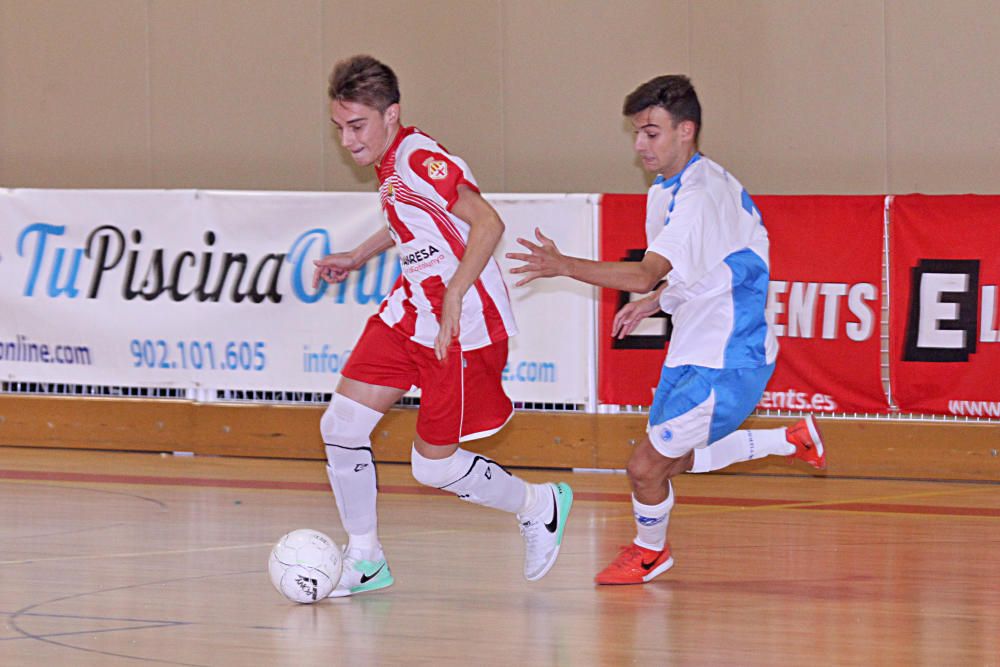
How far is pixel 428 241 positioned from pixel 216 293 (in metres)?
4.76

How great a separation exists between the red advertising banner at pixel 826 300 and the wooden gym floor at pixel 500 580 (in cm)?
55

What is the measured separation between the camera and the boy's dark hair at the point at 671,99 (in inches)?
237

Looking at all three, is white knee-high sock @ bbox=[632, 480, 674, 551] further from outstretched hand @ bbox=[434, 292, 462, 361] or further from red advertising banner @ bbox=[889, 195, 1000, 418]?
red advertising banner @ bbox=[889, 195, 1000, 418]

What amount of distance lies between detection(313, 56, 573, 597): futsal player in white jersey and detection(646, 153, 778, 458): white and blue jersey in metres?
0.67

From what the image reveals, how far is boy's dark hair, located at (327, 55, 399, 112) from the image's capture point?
572 cm

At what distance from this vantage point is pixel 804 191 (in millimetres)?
11352

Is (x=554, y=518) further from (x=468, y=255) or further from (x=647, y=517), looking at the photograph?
(x=468, y=255)

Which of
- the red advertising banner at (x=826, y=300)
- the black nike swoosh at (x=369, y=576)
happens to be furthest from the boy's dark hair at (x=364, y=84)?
the red advertising banner at (x=826, y=300)

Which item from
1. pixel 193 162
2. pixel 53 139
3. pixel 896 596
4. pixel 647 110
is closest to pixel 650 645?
pixel 896 596

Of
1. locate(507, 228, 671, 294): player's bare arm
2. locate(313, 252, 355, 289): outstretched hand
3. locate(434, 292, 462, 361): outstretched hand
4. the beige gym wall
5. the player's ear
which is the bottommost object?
locate(434, 292, 462, 361): outstretched hand

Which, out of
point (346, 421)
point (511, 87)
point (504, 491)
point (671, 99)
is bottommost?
point (504, 491)

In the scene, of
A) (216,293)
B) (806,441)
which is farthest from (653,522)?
(216,293)

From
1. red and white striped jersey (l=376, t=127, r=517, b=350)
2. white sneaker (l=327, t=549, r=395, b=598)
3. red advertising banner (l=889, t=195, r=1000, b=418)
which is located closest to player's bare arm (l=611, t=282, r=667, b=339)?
red and white striped jersey (l=376, t=127, r=517, b=350)

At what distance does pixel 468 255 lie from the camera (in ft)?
18.0
